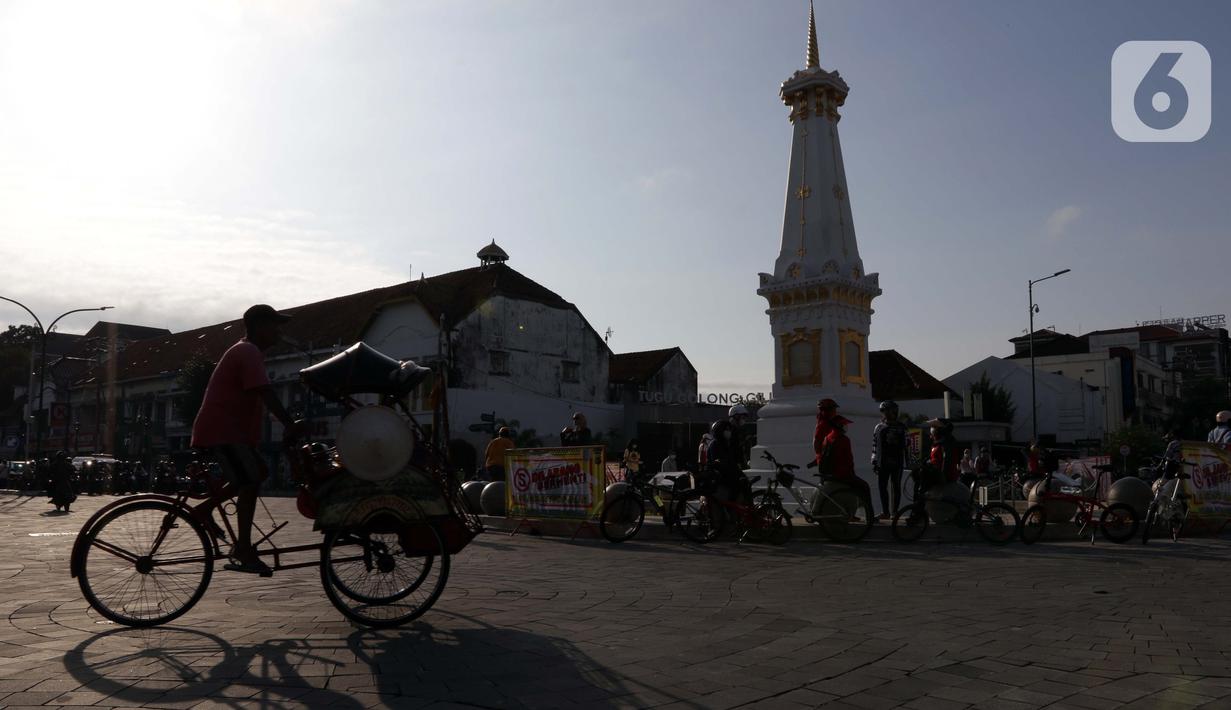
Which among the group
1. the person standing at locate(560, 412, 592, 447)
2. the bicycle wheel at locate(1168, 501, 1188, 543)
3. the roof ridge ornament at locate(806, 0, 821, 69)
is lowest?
the bicycle wheel at locate(1168, 501, 1188, 543)

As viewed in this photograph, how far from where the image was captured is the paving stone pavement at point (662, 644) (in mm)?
4117

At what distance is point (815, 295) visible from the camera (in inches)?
750

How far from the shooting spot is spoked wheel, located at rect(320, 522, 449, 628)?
570cm

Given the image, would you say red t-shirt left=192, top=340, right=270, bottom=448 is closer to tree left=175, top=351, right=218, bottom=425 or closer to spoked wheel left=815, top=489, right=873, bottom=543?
spoked wheel left=815, top=489, right=873, bottom=543

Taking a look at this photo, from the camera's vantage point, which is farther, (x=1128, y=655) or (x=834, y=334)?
(x=834, y=334)

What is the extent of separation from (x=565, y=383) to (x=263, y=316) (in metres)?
45.4

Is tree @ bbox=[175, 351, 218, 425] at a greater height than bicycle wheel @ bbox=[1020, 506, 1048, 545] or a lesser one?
greater

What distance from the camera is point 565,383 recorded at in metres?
51.7

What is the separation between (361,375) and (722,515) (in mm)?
6921

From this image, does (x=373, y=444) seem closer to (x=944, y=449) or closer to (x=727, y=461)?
(x=727, y=461)

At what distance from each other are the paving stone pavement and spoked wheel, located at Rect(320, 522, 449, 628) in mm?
175

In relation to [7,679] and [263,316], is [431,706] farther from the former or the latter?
[263,316]

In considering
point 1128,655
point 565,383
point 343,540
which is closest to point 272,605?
point 343,540

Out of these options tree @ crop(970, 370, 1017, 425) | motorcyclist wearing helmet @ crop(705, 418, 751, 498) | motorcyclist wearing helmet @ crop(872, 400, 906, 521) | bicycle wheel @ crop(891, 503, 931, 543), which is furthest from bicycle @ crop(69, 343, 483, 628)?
tree @ crop(970, 370, 1017, 425)
